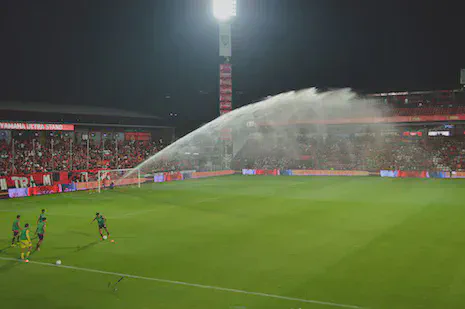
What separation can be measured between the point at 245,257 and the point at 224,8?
162 ft

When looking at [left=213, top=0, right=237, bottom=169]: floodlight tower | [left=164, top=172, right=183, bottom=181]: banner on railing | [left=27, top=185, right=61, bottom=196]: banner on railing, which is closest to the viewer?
[left=27, top=185, right=61, bottom=196]: banner on railing

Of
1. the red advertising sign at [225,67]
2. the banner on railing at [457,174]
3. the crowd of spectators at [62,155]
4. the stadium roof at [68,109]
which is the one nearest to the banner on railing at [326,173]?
the banner on railing at [457,174]

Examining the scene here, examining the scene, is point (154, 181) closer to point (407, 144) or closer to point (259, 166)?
point (259, 166)

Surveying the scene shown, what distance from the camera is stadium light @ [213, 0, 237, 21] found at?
5993 cm

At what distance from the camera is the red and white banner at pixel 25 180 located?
1484 inches

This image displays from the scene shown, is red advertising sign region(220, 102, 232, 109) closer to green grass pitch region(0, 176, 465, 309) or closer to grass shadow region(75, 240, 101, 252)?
green grass pitch region(0, 176, 465, 309)

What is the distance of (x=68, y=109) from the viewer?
6525 centimetres

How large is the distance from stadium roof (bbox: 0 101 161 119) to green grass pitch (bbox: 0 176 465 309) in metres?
29.8

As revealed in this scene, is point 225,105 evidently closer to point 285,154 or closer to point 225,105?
point 225,105

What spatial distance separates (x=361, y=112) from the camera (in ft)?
259

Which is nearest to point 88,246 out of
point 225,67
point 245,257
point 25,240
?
point 25,240

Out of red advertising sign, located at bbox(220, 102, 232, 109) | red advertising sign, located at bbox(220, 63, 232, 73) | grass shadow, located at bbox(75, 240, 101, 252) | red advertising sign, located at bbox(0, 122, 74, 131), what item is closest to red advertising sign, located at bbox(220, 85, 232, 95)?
red advertising sign, located at bbox(220, 102, 232, 109)

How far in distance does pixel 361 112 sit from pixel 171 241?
65.4 m

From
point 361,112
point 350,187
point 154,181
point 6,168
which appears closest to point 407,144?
point 361,112
